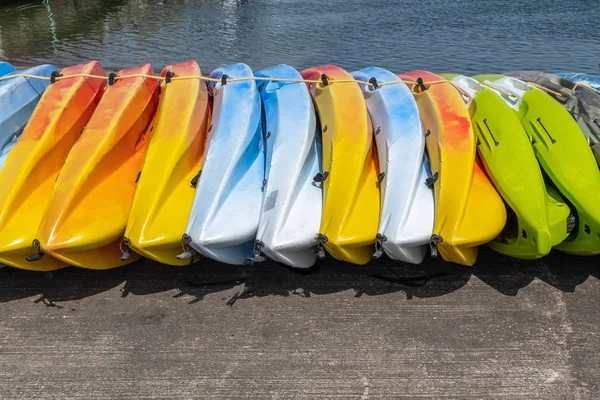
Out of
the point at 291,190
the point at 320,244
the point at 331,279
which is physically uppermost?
the point at 291,190

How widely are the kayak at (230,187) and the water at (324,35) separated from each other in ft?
27.9

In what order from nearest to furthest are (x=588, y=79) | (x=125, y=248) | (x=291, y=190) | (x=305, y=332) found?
(x=305, y=332), (x=125, y=248), (x=291, y=190), (x=588, y=79)

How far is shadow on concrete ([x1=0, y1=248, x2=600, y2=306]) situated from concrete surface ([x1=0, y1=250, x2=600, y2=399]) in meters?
0.01

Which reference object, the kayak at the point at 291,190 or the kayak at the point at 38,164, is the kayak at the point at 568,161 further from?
the kayak at the point at 38,164

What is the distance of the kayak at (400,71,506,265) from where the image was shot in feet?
10.5

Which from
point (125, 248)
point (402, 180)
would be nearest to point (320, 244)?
point (402, 180)

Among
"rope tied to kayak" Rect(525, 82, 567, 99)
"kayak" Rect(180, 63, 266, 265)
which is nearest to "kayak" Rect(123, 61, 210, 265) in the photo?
"kayak" Rect(180, 63, 266, 265)

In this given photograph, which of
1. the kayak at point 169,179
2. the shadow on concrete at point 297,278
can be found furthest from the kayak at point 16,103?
the kayak at point 169,179

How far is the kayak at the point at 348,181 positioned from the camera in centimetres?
321

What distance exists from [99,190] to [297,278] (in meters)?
1.47

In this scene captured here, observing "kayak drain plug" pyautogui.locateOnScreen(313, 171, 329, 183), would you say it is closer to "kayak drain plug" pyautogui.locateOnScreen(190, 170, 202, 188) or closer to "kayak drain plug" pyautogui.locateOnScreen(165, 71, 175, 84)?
"kayak drain plug" pyautogui.locateOnScreen(190, 170, 202, 188)

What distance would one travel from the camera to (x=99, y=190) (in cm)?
342

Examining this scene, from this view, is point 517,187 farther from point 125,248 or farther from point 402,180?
point 125,248

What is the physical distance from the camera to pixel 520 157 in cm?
360
